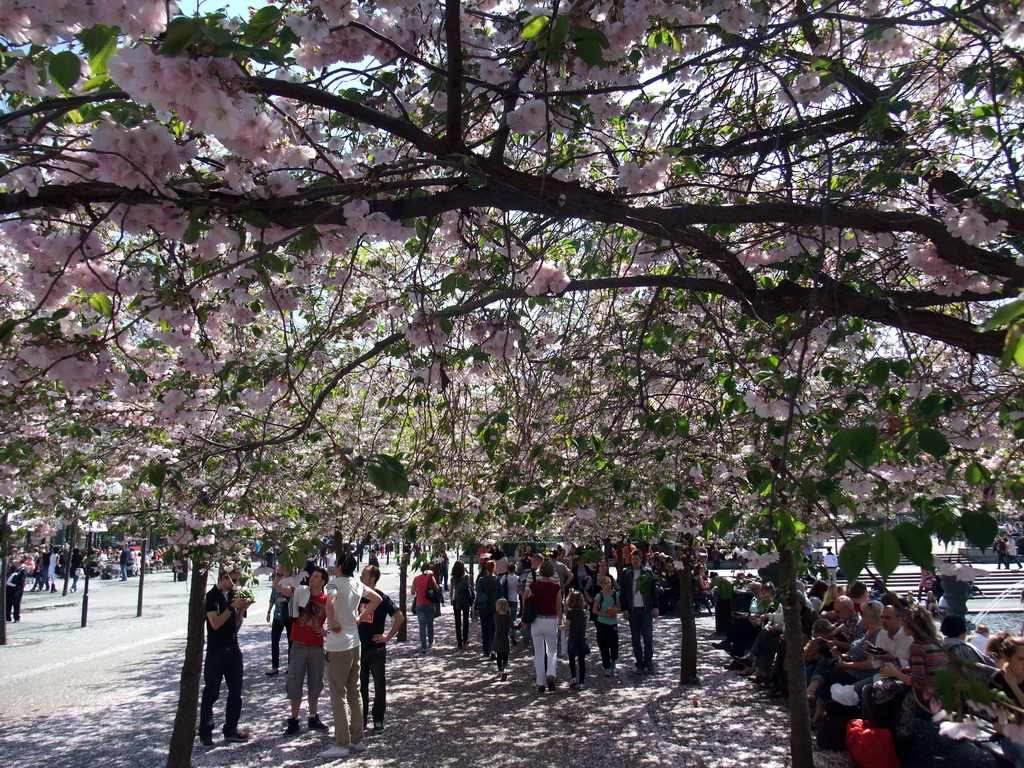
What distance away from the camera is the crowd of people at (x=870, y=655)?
4609 mm

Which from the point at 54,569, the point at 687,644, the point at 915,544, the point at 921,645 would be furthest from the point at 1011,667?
the point at 54,569

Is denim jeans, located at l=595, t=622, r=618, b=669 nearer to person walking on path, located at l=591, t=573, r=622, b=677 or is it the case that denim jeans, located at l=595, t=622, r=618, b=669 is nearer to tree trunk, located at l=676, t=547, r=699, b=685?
person walking on path, located at l=591, t=573, r=622, b=677

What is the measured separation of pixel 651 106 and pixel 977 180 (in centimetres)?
180

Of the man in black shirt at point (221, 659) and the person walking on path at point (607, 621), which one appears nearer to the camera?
the man in black shirt at point (221, 659)

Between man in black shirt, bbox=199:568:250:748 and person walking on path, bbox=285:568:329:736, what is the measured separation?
1.61 ft

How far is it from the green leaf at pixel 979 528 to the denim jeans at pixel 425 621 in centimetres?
1001

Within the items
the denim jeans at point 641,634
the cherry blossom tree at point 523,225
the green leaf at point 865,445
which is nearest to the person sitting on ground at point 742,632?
the denim jeans at point 641,634

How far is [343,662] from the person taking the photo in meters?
6.30

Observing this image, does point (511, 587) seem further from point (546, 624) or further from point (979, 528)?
point (979, 528)

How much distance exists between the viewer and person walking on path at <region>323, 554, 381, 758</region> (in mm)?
6289

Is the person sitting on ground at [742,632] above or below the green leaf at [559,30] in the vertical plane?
below

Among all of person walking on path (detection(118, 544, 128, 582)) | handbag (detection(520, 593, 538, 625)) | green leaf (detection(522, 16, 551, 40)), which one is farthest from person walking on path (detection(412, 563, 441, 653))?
person walking on path (detection(118, 544, 128, 582))

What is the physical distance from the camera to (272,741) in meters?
6.86

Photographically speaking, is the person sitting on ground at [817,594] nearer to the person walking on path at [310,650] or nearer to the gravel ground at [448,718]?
the gravel ground at [448,718]
